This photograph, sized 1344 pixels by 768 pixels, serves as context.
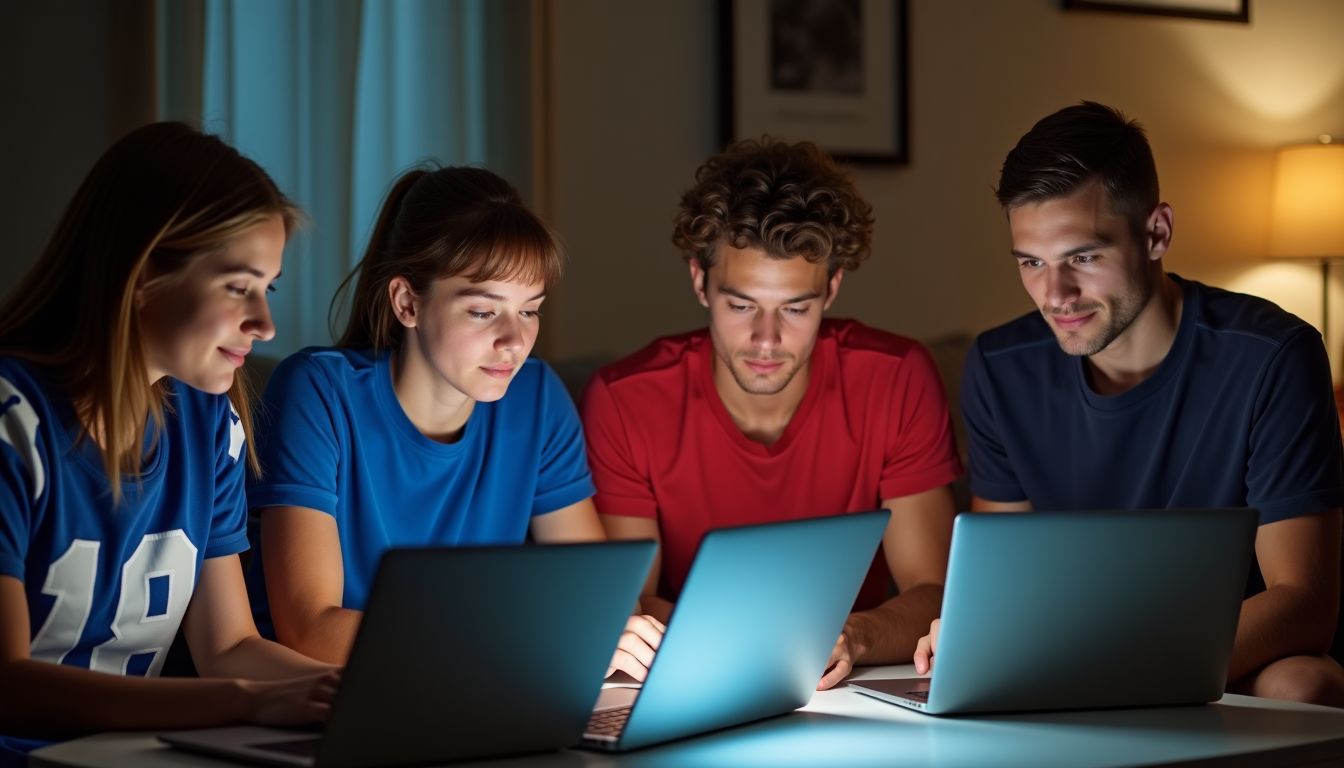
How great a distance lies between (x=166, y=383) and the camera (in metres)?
1.52

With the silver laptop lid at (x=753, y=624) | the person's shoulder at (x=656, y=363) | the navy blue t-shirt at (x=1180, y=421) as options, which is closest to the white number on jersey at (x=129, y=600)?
the silver laptop lid at (x=753, y=624)

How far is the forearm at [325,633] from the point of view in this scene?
5.31 ft

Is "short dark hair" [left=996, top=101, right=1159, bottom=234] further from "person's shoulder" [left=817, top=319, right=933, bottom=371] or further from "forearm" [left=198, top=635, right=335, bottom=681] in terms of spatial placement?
"forearm" [left=198, top=635, right=335, bottom=681]

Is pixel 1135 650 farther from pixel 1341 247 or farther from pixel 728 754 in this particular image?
pixel 1341 247

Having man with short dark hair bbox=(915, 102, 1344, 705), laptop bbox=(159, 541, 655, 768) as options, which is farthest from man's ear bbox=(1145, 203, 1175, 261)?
laptop bbox=(159, 541, 655, 768)

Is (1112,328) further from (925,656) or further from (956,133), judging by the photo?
(956,133)

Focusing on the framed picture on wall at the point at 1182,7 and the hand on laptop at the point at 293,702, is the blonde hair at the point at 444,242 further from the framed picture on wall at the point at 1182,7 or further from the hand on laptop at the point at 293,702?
the framed picture on wall at the point at 1182,7

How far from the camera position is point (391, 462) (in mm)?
1886

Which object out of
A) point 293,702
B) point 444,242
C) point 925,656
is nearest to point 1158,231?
point 925,656

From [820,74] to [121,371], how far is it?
7.35 feet

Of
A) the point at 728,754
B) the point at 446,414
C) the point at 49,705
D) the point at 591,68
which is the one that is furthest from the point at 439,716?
the point at 591,68

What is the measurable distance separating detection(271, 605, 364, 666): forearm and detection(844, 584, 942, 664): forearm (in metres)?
0.57

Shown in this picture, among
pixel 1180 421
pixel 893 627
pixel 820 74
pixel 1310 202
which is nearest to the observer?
pixel 893 627

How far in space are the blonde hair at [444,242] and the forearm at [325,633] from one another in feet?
1.45
